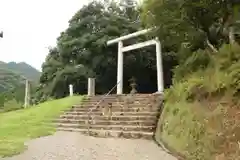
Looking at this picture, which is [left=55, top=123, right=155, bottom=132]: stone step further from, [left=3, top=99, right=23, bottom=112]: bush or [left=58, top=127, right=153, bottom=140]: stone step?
[left=3, top=99, right=23, bottom=112]: bush

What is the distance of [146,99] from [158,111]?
1990 millimetres

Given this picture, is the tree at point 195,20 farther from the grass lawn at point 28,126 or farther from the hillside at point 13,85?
the hillside at point 13,85

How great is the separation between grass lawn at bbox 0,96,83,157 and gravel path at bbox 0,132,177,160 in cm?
48

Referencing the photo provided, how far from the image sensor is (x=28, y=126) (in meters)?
14.8

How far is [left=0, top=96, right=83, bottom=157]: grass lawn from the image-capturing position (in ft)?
32.9

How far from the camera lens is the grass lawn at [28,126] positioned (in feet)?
32.9

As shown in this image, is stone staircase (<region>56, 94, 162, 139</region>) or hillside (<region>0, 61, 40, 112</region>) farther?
hillside (<region>0, 61, 40, 112</region>)

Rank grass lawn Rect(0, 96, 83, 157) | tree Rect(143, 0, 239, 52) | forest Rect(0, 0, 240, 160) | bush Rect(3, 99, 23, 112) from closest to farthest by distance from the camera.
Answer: forest Rect(0, 0, 240, 160) → grass lawn Rect(0, 96, 83, 157) → tree Rect(143, 0, 239, 52) → bush Rect(3, 99, 23, 112)

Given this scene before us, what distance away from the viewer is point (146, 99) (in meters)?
15.3

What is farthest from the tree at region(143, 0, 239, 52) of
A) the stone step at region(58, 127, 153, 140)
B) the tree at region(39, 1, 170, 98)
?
the tree at region(39, 1, 170, 98)

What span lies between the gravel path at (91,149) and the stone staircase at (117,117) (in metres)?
0.93

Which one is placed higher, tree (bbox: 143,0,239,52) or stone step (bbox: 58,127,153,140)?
tree (bbox: 143,0,239,52)

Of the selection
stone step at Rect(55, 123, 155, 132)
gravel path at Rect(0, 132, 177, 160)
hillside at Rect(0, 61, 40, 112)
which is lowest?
gravel path at Rect(0, 132, 177, 160)

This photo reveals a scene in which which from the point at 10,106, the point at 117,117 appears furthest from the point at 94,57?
the point at 117,117
